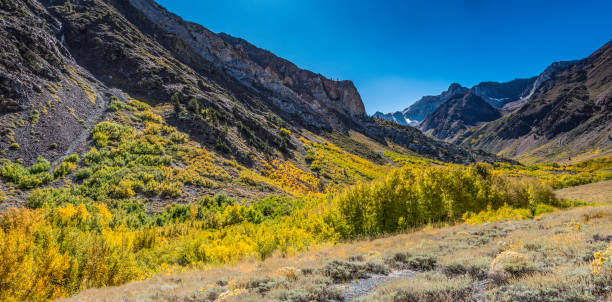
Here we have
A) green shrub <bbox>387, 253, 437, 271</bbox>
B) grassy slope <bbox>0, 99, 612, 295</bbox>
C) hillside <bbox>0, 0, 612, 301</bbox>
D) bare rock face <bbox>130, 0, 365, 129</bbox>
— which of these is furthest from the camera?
bare rock face <bbox>130, 0, 365, 129</bbox>

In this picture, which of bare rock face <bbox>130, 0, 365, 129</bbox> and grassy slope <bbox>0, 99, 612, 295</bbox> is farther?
bare rock face <bbox>130, 0, 365, 129</bbox>

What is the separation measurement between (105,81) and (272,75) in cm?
8082

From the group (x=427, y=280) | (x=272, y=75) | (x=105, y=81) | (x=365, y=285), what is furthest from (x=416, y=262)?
(x=272, y=75)

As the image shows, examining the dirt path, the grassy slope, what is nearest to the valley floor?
the dirt path

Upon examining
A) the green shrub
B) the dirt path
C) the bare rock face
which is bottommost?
the dirt path

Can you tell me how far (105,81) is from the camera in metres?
45.2

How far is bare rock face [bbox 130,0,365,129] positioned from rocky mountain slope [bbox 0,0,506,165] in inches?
24.1

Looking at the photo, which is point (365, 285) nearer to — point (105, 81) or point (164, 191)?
point (164, 191)

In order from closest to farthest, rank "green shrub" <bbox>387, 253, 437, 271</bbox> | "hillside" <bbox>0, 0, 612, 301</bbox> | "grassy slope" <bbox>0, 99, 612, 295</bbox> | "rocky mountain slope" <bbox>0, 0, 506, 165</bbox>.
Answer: "hillside" <bbox>0, 0, 612, 301</bbox>, "green shrub" <bbox>387, 253, 437, 271</bbox>, "grassy slope" <bbox>0, 99, 612, 295</bbox>, "rocky mountain slope" <bbox>0, 0, 506, 165</bbox>

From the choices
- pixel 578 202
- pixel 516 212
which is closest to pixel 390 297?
pixel 516 212

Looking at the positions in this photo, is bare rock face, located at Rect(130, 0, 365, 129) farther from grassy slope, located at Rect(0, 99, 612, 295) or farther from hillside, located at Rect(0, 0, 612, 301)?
grassy slope, located at Rect(0, 99, 612, 295)

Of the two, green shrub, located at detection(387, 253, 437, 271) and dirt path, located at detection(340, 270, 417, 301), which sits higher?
green shrub, located at detection(387, 253, 437, 271)

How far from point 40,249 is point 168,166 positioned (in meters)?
20.7

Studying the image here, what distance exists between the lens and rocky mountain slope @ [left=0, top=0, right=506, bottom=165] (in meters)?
25.9
